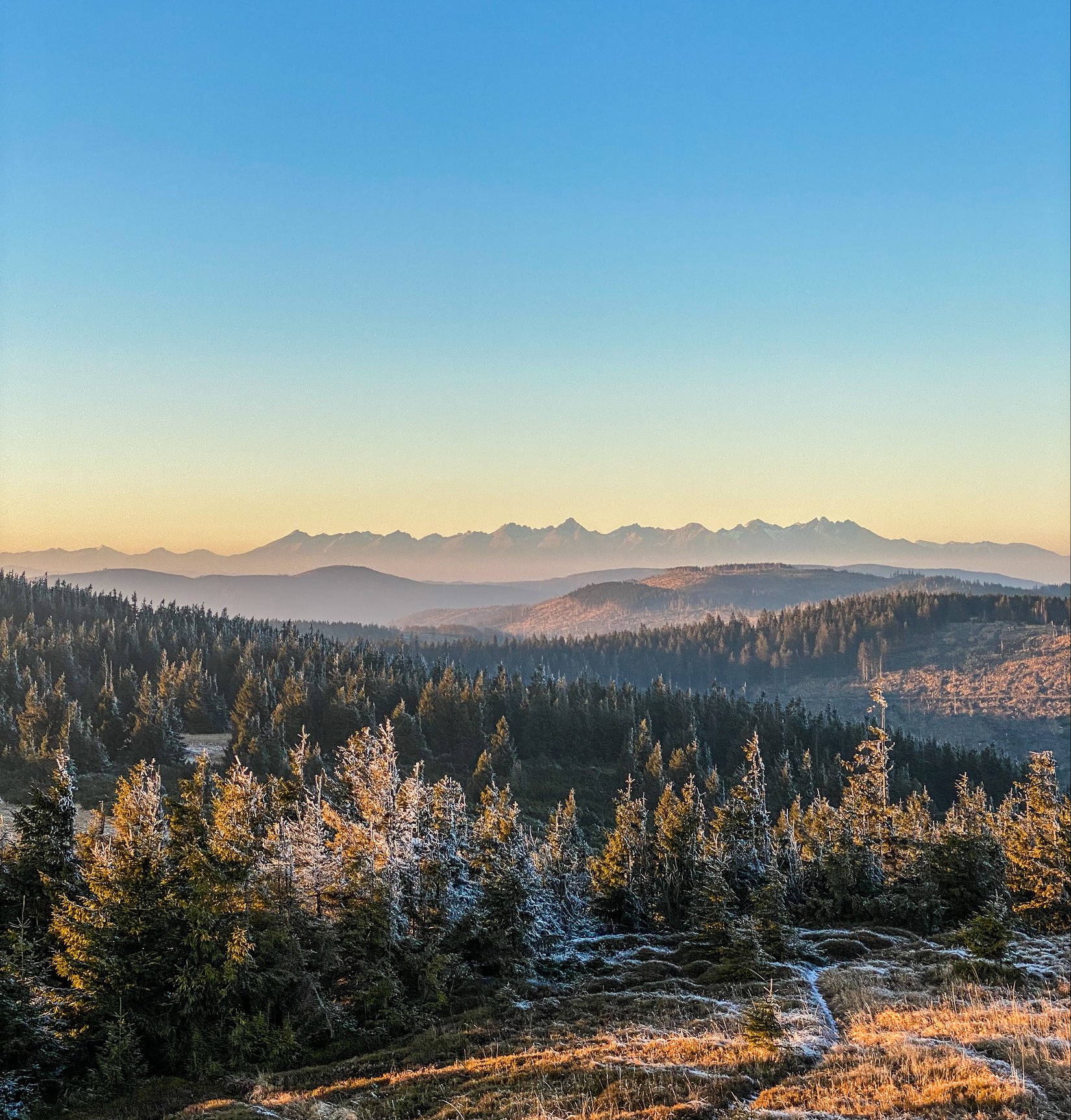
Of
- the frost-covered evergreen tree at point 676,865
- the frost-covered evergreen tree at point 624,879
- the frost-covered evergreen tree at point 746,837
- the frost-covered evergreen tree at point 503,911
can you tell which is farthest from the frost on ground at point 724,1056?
the frost-covered evergreen tree at point 676,865

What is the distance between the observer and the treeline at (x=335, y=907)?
93.2ft

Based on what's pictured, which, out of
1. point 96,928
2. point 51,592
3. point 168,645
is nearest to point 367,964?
point 96,928

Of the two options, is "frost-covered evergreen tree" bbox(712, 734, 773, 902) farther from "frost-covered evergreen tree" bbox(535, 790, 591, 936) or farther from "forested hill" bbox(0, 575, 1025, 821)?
"forested hill" bbox(0, 575, 1025, 821)

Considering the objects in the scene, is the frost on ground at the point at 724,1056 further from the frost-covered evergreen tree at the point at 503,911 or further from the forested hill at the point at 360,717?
the forested hill at the point at 360,717

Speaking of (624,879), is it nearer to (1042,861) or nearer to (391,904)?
(391,904)

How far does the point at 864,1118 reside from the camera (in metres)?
15.2

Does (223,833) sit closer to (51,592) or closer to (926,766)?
(926,766)

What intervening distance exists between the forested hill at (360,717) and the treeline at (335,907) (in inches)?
1995

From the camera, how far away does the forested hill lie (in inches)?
4299

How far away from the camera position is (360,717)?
413 ft

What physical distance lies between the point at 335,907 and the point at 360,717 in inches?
3712

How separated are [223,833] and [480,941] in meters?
14.3

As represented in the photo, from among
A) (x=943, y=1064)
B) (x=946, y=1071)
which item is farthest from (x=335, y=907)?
(x=946, y=1071)

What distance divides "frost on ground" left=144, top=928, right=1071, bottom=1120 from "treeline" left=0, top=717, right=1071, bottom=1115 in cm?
305
